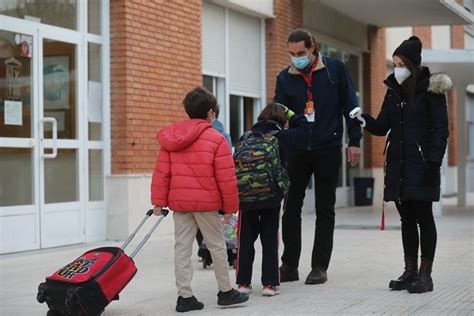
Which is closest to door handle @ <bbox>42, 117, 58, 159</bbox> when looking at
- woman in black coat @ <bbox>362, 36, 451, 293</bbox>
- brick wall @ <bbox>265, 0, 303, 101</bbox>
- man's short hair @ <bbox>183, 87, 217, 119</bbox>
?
man's short hair @ <bbox>183, 87, 217, 119</bbox>

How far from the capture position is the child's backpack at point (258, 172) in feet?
22.1

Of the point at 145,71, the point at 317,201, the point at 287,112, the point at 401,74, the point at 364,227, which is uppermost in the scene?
the point at 145,71

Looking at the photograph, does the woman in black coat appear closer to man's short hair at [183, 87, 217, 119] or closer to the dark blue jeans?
the dark blue jeans

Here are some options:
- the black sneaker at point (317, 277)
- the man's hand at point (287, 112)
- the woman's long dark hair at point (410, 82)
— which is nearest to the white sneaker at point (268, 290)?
the black sneaker at point (317, 277)

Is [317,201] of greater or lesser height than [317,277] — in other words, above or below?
above

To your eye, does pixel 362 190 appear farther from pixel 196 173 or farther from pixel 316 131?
pixel 196 173

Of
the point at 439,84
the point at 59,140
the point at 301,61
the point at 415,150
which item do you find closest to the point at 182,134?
the point at 301,61

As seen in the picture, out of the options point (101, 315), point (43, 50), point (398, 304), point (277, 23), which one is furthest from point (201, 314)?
point (277, 23)

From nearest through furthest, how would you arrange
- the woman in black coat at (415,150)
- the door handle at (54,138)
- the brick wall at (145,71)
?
1. the woman in black coat at (415,150)
2. the door handle at (54,138)
3. the brick wall at (145,71)

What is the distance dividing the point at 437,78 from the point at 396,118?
18.6 inches

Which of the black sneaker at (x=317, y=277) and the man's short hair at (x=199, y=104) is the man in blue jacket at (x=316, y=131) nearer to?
the black sneaker at (x=317, y=277)

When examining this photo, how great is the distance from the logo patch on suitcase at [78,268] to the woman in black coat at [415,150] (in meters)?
2.55

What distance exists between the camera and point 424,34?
2481cm

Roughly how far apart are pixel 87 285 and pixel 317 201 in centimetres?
256
